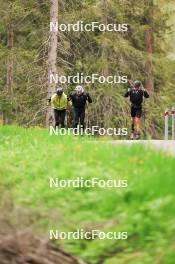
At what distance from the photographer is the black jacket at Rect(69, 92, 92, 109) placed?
20.2 metres

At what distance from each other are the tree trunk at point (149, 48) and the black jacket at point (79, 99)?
17.1m

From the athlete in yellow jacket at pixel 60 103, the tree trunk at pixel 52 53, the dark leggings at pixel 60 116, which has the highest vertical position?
the tree trunk at pixel 52 53

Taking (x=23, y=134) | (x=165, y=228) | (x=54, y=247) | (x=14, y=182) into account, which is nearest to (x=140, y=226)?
(x=165, y=228)

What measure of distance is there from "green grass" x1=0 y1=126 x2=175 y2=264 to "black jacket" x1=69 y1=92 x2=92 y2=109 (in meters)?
8.29

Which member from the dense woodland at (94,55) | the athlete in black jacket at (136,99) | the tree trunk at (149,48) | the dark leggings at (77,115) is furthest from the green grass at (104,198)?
the tree trunk at (149,48)

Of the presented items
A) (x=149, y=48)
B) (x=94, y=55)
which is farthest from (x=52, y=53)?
(x=149, y=48)

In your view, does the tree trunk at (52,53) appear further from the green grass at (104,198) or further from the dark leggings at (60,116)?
the green grass at (104,198)

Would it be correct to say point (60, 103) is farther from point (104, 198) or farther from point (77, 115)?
point (104, 198)

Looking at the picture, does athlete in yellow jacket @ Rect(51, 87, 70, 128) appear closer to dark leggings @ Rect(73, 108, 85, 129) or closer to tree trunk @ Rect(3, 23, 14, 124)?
dark leggings @ Rect(73, 108, 85, 129)

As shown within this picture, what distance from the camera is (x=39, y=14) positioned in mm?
33562

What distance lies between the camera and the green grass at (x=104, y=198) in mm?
6273

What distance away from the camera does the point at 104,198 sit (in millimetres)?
7555

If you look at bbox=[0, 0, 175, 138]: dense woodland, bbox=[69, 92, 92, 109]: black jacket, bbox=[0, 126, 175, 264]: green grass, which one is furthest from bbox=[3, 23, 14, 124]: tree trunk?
bbox=[0, 126, 175, 264]: green grass

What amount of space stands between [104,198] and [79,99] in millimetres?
12836
